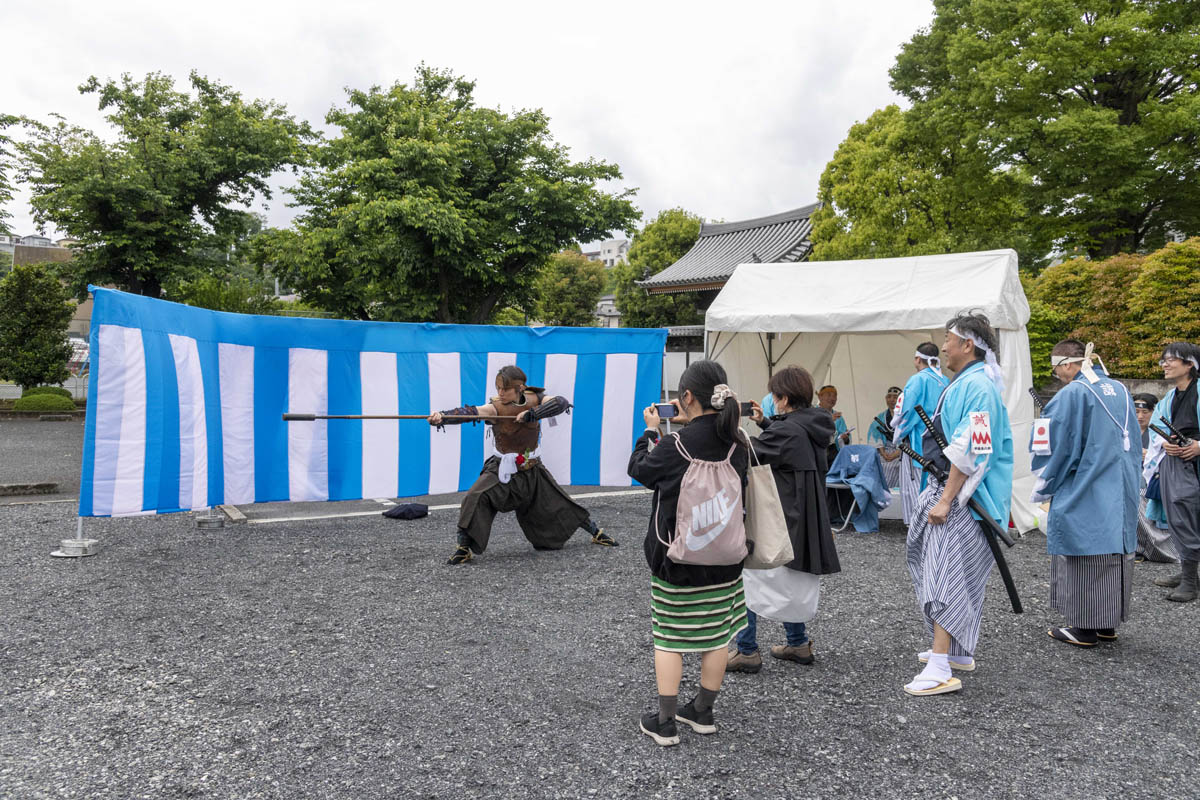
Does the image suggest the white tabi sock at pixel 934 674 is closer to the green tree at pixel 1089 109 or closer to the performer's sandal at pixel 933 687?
the performer's sandal at pixel 933 687

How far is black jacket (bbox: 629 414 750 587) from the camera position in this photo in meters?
2.76

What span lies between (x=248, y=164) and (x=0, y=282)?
794cm

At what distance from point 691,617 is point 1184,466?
428 centimetres

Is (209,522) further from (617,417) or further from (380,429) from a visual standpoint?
(617,417)

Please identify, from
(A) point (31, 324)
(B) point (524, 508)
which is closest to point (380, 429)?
(B) point (524, 508)

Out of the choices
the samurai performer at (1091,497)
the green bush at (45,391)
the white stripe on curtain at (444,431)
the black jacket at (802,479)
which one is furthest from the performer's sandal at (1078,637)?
the green bush at (45,391)

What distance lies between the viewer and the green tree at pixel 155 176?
1584cm

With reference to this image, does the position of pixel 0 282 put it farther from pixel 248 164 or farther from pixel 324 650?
pixel 324 650

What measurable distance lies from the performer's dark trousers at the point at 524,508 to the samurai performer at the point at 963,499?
315 cm

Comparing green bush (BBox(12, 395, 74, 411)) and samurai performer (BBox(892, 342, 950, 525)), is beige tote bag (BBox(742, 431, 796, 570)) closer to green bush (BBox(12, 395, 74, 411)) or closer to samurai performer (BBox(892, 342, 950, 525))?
samurai performer (BBox(892, 342, 950, 525))

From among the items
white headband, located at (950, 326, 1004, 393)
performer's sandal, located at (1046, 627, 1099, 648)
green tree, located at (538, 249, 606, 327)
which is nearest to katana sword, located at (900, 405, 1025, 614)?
white headband, located at (950, 326, 1004, 393)

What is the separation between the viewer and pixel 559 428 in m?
7.57

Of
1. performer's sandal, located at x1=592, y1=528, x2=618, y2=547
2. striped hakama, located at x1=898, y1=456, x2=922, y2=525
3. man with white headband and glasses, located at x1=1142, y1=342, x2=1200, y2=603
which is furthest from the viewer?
performer's sandal, located at x1=592, y1=528, x2=618, y2=547

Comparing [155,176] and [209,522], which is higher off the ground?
[155,176]
